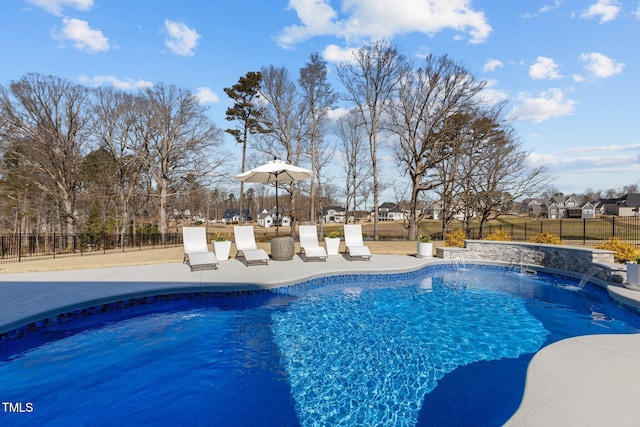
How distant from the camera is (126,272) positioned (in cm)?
822

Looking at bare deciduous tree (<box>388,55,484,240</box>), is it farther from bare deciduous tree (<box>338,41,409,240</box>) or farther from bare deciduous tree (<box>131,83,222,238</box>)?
bare deciduous tree (<box>131,83,222,238</box>)

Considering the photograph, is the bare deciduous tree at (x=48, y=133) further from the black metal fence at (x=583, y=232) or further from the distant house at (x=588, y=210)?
the distant house at (x=588, y=210)

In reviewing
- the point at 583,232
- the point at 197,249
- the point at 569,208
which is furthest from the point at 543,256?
the point at 569,208

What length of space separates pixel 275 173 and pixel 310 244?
A: 104 inches

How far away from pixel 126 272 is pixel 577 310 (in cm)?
1038

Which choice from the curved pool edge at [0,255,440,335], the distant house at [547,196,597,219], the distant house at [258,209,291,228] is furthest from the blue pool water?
the distant house at [258,209,291,228]

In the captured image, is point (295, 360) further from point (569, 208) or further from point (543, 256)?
point (569, 208)

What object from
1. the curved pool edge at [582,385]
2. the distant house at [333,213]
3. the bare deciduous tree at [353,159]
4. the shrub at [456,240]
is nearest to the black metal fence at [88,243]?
the shrub at [456,240]

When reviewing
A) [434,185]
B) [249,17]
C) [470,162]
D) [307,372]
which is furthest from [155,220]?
[307,372]

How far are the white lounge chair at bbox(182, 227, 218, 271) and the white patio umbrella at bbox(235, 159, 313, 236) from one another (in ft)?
7.02

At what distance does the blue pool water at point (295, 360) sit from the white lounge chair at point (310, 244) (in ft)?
9.60

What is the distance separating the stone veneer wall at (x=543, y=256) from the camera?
8000 mm

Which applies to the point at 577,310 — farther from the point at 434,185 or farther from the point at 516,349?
the point at 434,185

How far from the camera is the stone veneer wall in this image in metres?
8.00
